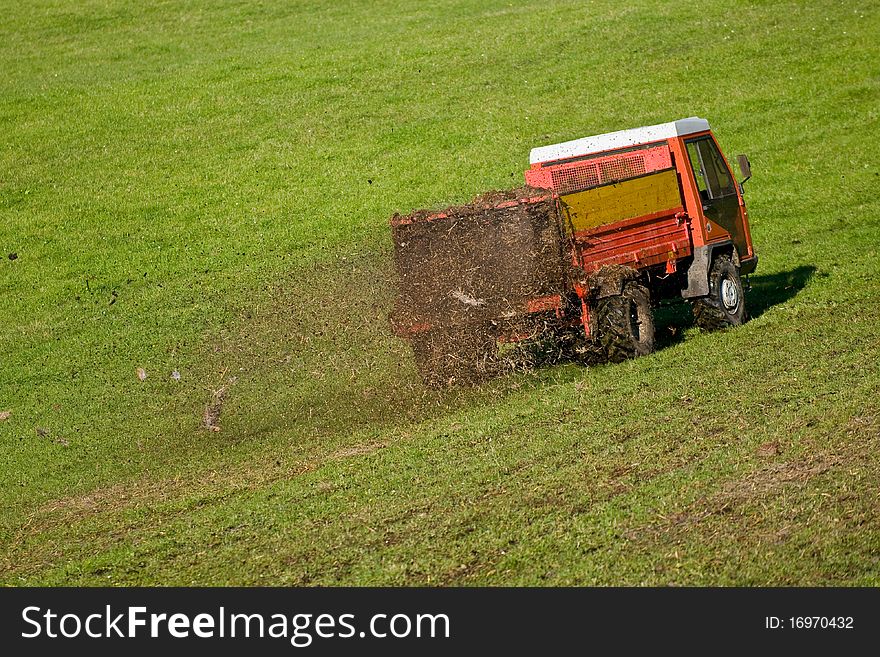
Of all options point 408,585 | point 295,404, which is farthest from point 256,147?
point 408,585

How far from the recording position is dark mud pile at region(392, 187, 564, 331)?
11609 millimetres

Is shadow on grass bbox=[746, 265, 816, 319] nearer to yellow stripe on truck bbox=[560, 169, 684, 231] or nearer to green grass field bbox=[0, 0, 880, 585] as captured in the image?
green grass field bbox=[0, 0, 880, 585]

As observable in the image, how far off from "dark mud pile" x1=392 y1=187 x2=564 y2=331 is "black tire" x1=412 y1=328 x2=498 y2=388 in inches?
6.1

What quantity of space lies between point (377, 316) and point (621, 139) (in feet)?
12.2

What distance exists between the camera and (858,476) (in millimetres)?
7766

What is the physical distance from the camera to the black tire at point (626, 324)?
1183 centimetres

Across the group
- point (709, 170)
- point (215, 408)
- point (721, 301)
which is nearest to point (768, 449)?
point (721, 301)

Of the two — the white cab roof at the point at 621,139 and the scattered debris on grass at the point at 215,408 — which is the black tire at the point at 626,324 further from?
the scattered debris on grass at the point at 215,408

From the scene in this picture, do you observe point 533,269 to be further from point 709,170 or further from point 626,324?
point 709,170

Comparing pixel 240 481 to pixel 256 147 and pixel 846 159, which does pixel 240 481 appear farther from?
pixel 846 159

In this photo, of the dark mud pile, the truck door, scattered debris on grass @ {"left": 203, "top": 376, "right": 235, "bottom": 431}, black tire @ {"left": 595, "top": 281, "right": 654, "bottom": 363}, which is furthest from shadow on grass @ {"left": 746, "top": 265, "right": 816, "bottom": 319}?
scattered debris on grass @ {"left": 203, "top": 376, "right": 235, "bottom": 431}

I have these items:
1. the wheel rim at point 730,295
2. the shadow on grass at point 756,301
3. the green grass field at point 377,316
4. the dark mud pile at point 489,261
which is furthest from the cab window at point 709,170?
the dark mud pile at point 489,261

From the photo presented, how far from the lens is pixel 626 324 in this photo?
11852 mm

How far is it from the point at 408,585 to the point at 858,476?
334cm
